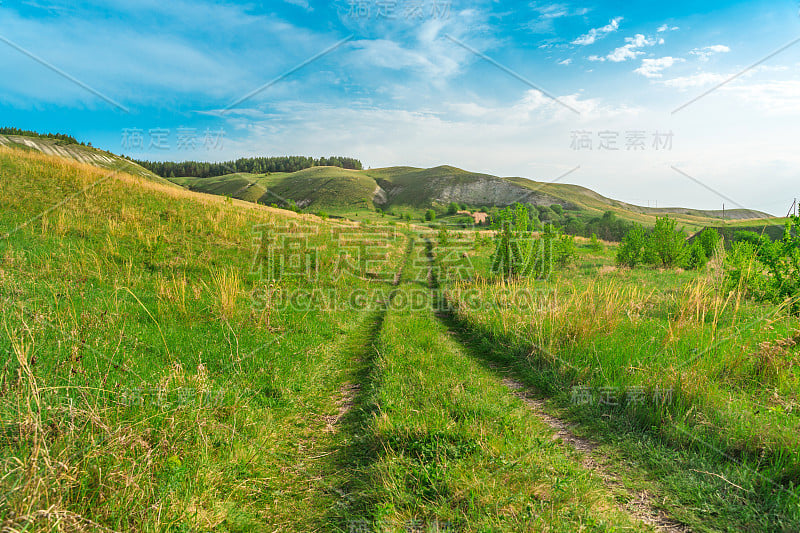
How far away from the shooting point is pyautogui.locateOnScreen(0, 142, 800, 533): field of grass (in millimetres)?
2934

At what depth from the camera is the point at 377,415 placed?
4.74m

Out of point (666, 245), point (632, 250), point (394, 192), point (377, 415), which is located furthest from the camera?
point (394, 192)

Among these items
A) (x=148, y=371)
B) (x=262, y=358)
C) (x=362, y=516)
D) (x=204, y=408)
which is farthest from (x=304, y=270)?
(x=362, y=516)

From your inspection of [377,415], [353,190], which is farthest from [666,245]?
[353,190]

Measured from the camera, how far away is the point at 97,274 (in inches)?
369

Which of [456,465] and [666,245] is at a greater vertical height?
[666,245]

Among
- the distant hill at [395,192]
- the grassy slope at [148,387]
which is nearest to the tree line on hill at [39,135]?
the distant hill at [395,192]

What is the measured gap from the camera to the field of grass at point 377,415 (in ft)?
9.62

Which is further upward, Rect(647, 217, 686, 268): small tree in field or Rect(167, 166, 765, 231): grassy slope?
Rect(167, 166, 765, 231): grassy slope

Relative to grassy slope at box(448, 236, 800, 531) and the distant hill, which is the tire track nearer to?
grassy slope at box(448, 236, 800, 531)

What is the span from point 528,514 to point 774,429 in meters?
2.95

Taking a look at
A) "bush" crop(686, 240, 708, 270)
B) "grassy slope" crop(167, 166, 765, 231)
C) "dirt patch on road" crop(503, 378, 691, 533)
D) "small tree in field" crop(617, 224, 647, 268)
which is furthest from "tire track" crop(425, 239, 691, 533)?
"grassy slope" crop(167, 166, 765, 231)

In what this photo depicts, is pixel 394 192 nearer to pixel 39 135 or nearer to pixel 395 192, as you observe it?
pixel 395 192

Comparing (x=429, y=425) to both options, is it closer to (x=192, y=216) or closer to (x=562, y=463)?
(x=562, y=463)
